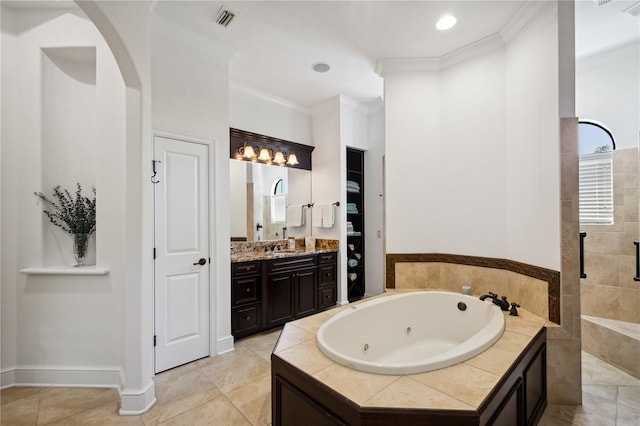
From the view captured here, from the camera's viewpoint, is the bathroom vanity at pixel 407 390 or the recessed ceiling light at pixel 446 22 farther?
the recessed ceiling light at pixel 446 22

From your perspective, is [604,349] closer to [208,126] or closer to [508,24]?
[508,24]

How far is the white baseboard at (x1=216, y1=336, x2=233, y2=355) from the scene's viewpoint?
2.71 m

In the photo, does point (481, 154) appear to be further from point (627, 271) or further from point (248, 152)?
point (248, 152)

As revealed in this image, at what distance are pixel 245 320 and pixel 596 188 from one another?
385cm

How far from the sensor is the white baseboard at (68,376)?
2229 millimetres

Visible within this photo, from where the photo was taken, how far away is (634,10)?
2277mm

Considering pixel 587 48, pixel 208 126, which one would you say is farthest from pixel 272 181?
pixel 587 48

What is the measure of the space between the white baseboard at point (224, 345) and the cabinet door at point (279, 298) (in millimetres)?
506

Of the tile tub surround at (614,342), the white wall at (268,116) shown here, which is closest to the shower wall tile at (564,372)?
the tile tub surround at (614,342)

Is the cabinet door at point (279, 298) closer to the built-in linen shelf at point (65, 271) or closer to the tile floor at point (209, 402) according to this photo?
the tile floor at point (209, 402)

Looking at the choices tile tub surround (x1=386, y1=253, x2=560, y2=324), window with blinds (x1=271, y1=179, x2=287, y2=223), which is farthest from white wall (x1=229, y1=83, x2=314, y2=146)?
tile tub surround (x1=386, y1=253, x2=560, y2=324)

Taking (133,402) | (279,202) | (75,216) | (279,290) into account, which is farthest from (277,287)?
(75,216)

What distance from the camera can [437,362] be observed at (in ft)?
4.54

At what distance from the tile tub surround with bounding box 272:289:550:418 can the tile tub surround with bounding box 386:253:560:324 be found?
543 millimetres
